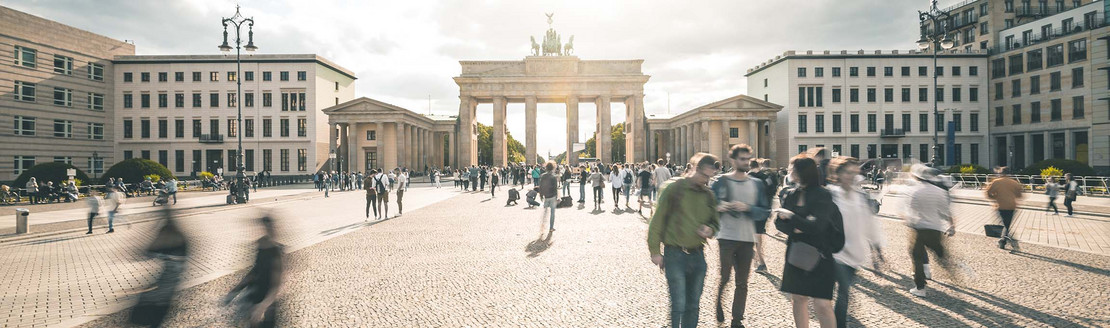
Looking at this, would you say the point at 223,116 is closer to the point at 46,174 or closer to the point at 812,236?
the point at 46,174

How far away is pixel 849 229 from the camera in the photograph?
4672mm

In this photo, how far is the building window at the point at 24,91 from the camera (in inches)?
1797

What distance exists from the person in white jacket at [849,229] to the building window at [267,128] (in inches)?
2536

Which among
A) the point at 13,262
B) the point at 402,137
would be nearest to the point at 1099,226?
the point at 13,262

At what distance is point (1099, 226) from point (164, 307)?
63.6 feet

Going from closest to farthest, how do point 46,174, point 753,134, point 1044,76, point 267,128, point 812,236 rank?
point 812,236 < point 46,174 < point 1044,76 < point 267,128 < point 753,134

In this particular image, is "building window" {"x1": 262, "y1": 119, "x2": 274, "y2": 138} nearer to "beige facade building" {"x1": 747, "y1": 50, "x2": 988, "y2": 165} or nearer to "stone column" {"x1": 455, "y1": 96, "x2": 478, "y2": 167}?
"stone column" {"x1": 455, "y1": 96, "x2": 478, "y2": 167}

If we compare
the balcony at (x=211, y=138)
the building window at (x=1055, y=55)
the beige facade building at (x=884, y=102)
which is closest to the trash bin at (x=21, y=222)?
the balcony at (x=211, y=138)

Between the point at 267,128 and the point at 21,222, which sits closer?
the point at 21,222

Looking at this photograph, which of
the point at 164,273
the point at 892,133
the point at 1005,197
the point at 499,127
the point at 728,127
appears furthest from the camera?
the point at 499,127

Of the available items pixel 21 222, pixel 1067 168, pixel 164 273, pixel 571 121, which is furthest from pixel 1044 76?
pixel 21 222

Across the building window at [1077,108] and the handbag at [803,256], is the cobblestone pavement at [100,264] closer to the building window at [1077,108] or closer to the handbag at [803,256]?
the handbag at [803,256]

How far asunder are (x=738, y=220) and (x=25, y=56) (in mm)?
64355

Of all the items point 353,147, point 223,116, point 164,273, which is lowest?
point 164,273
